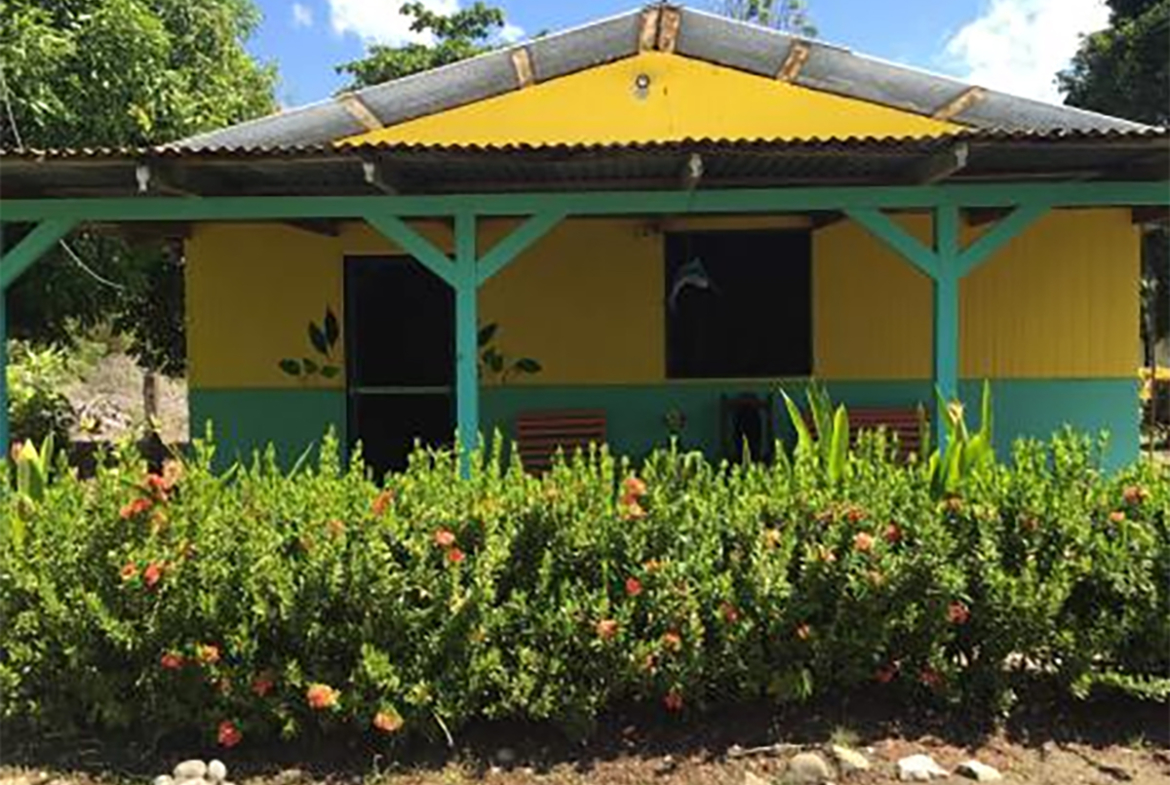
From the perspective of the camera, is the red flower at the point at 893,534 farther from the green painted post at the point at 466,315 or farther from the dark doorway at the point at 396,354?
the dark doorway at the point at 396,354

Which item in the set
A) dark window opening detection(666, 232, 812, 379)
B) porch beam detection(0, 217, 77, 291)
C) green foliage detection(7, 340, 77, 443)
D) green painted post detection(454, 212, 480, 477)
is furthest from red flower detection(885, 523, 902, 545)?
green foliage detection(7, 340, 77, 443)

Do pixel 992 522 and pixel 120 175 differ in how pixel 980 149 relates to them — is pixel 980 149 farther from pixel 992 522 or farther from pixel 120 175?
pixel 120 175

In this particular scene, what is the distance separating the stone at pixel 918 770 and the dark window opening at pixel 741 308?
226 inches

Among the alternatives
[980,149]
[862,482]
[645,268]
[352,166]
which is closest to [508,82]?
[645,268]

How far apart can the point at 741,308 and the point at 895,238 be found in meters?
2.56

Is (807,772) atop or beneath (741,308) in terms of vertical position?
beneath

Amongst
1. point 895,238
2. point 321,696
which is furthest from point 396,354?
point 321,696

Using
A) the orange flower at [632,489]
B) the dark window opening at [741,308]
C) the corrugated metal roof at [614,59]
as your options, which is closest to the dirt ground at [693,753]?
the orange flower at [632,489]

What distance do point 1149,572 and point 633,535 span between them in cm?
184

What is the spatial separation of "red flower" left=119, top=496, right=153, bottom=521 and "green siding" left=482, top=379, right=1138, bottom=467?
5443 millimetres

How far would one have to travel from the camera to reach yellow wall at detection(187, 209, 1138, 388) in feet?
31.2

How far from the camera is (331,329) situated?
980 centimetres

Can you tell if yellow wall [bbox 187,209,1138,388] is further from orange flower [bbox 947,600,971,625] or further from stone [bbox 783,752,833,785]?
stone [bbox 783,752,833,785]

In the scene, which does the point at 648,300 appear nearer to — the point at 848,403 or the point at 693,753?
the point at 848,403
